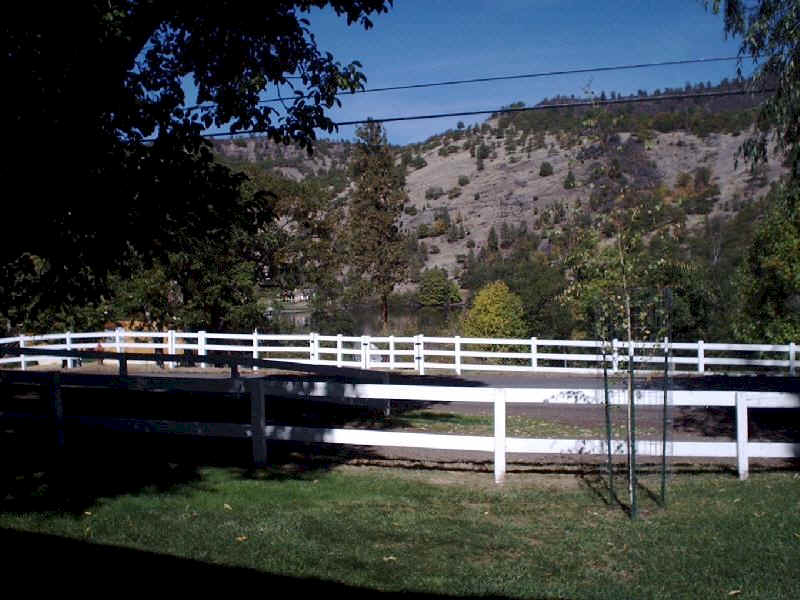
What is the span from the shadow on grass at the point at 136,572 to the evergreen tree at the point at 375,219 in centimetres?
2909

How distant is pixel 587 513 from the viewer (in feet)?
27.0

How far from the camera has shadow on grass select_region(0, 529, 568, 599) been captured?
584cm

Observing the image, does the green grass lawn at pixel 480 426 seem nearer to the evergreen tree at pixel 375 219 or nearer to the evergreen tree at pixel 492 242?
the evergreen tree at pixel 375 219

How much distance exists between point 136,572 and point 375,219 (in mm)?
30233

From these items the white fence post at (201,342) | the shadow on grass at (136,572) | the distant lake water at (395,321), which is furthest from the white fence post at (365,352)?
the shadow on grass at (136,572)

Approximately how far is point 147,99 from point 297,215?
24.5m

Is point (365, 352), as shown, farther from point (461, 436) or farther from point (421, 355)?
point (461, 436)

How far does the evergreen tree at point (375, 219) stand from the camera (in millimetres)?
35781

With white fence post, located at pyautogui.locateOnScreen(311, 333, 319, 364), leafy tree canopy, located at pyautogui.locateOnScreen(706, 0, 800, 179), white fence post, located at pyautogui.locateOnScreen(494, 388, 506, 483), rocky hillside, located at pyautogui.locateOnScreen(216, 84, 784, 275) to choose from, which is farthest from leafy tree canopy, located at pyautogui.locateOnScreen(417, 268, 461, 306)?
white fence post, located at pyautogui.locateOnScreen(494, 388, 506, 483)

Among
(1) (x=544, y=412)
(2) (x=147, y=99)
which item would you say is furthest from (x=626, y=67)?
(2) (x=147, y=99)

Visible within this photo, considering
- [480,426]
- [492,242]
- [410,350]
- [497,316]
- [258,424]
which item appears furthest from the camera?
[492,242]

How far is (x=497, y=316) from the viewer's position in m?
34.6

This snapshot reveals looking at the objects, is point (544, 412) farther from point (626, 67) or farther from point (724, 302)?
point (724, 302)

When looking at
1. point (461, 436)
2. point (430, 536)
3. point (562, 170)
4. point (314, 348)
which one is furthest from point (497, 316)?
point (430, 536)
